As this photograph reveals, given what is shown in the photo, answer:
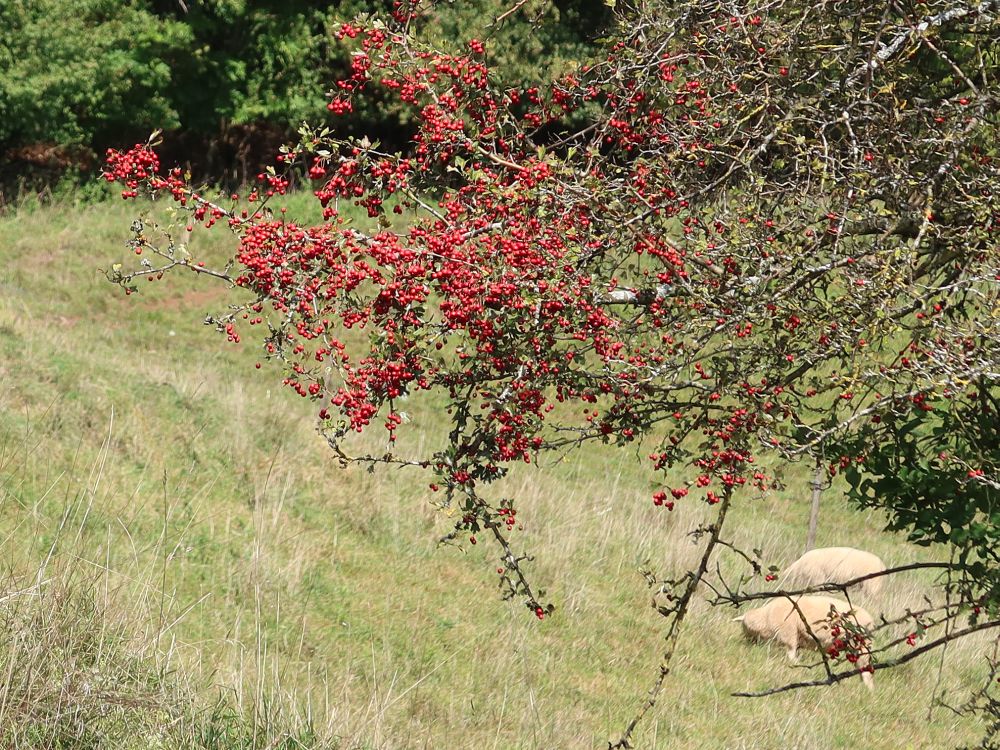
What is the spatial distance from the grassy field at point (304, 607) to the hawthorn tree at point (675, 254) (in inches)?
42.3

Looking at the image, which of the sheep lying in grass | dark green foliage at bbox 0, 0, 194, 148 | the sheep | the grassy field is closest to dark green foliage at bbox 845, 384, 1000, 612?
the grassy field

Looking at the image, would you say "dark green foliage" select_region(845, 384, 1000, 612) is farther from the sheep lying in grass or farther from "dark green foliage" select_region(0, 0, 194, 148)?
"dark green foliage" select_region(0, 0, 194, 148)

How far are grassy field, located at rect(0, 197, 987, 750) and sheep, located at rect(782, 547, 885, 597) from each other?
0.75 meters

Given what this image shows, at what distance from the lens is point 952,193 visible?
3756mm

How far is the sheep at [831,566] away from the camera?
9188 millimetres

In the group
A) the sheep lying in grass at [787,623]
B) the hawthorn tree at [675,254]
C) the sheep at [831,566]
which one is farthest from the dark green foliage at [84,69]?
the hawthorn tree at [675,254]

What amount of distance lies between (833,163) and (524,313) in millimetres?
1023

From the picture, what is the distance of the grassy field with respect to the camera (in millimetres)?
3918

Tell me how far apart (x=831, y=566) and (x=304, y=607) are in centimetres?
443

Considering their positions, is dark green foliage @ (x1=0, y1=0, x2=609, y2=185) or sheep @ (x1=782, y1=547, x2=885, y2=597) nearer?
sheep @ (x1=782, y1=547, x2=885, y2=597)

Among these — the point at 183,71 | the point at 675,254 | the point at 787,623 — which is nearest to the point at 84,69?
the point at 183,71

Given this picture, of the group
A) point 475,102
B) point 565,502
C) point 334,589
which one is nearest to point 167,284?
point 565,502

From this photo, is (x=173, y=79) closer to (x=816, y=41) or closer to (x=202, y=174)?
(x=202, y=174)

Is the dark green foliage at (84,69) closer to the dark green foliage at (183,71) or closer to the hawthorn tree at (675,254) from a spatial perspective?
the dark green foliage at (183,71)
